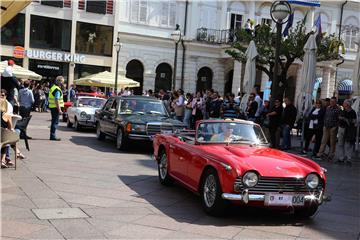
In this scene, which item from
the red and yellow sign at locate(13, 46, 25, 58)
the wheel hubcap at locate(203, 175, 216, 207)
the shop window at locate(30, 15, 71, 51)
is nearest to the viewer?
the wheel hubcap at locate(203, 175, 216, 207)

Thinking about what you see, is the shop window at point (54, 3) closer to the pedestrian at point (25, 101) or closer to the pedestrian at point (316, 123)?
the pedestrian at point (25, 101)

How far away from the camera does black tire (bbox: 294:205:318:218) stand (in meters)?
7.22

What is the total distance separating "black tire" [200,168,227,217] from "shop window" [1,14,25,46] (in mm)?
30813

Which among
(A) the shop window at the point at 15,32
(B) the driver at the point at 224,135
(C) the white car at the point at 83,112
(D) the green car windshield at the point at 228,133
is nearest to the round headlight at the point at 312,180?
(D) the green car windshield at the point at 228,133

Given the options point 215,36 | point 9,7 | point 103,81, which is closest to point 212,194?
point 9,7

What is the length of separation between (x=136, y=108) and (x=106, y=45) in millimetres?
24300

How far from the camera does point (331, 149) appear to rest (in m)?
14.3

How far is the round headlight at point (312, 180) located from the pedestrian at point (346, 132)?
23.4 ft

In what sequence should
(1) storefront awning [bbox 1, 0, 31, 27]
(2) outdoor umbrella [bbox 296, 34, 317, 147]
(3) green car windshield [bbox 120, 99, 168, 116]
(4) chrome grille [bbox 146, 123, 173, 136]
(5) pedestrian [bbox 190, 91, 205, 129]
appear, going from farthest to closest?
(5) pedestrian [bbox 190, 91, 205, 129], (2) outdoor umbrella [bbox 296, 34, 317, 147], (3) green car windshield [bbox 120, 99, 168, 116], (4) chrome grille [bbox 146, 123, 173, 136], (1) storefront awning [bbox 1, 0, 31, 27]

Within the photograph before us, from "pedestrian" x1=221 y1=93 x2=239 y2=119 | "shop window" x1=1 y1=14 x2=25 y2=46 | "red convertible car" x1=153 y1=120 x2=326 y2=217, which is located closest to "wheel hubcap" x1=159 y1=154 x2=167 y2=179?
"red convertible car" x1=153 y1=120 x2=326 y2=217

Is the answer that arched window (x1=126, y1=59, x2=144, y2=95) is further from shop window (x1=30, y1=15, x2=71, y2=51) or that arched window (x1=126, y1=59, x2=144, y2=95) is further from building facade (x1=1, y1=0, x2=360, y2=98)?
shop window (x1=30, y1=15, x2=71, y2=51)

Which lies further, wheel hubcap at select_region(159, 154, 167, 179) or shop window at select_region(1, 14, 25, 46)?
shop window at select_region(1, 14, 25, 46)

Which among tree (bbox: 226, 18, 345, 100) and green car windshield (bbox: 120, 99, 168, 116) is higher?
tree (bbox: 226, 18, 345, 100)

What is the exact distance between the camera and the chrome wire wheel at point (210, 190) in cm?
709
